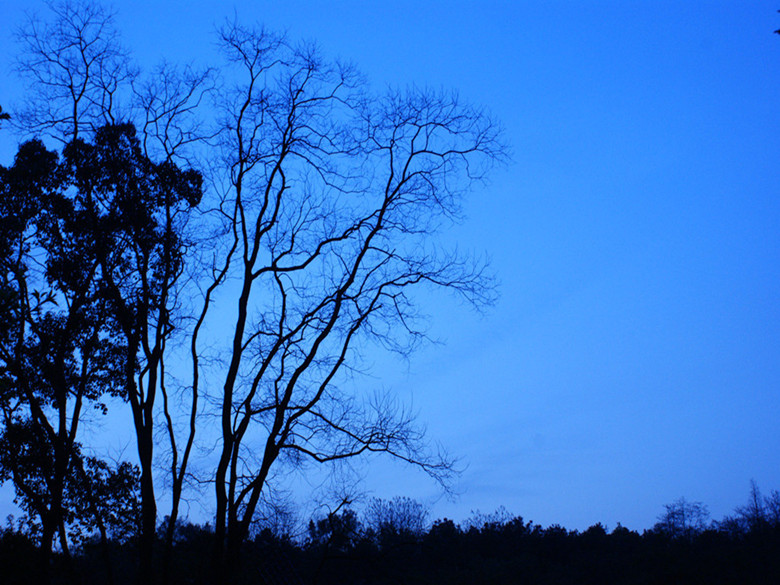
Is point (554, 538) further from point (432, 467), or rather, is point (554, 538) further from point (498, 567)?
point (432, 467)

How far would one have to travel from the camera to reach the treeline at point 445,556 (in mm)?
12297

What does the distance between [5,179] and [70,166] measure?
1215 mm

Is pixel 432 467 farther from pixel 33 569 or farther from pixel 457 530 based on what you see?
pixel 457 530

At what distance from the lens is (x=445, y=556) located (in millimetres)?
29547

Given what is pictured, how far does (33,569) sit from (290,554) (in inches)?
275

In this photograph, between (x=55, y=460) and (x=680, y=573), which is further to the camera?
(x=680, y=573)

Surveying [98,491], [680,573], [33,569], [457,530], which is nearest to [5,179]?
[98,491]

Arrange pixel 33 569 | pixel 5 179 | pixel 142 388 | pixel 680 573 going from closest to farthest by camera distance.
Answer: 1. pixel 142 388
2. pixel 5 179
3. pixel 33 569
4. pixel 680 573

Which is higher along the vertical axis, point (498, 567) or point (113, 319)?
point (113, 319)

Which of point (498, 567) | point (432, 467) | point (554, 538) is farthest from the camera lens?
point (554, 538)

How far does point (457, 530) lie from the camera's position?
34.8 m

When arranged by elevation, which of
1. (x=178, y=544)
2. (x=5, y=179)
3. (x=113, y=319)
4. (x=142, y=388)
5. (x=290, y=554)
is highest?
(x=5, y=179)

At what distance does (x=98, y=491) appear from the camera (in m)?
13.5

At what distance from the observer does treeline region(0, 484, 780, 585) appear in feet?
40.3
